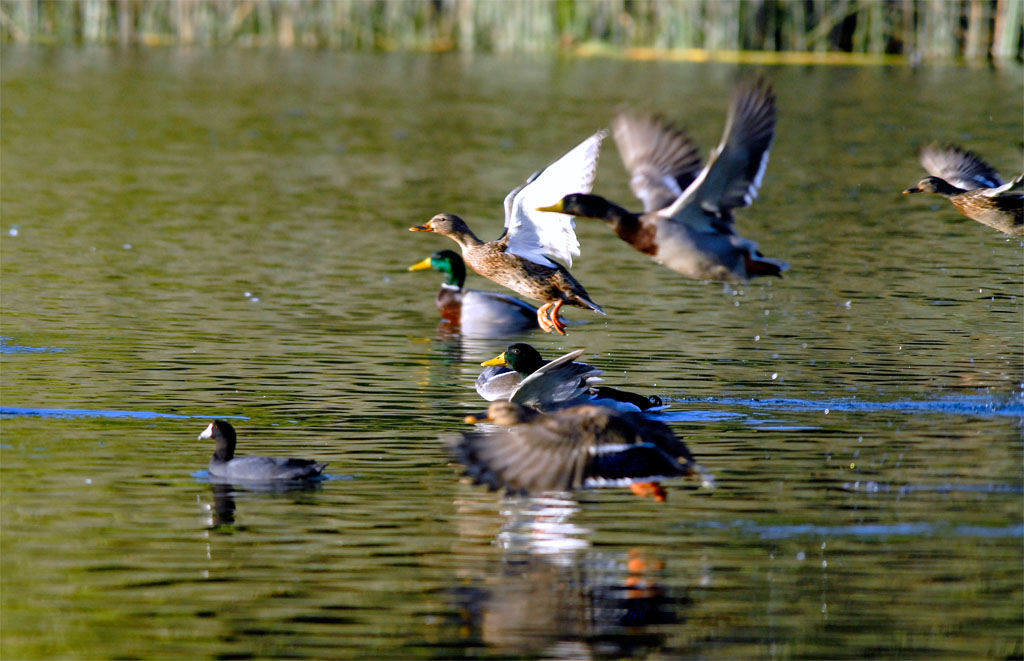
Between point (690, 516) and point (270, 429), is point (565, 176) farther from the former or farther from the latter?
point (690, 516)

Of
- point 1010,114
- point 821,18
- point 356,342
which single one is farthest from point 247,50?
point 356,342

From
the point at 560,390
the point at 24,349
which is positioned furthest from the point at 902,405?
the point at 24,349

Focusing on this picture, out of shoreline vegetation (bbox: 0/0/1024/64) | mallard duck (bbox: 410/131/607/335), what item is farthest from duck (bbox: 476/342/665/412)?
shoreline vegetation (bbox: 0/0/1024/64)

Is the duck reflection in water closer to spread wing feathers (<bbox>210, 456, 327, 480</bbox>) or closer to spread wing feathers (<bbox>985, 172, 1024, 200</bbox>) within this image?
spread wing feathers (<bbox>210, 456, 327, 480</bbox>)

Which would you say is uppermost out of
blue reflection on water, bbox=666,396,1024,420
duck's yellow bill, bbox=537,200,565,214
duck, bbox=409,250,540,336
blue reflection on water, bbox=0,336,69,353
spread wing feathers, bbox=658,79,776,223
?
spread wing feathers, bbox=658,79,776,223

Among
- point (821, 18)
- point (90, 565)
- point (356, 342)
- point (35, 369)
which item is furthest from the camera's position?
point (821, 18)

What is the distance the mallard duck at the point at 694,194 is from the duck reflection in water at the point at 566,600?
356 centimetres

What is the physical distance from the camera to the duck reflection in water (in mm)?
6652

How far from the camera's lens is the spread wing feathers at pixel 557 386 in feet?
32.0

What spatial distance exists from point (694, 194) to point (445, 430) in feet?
7.90

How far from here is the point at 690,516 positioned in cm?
838

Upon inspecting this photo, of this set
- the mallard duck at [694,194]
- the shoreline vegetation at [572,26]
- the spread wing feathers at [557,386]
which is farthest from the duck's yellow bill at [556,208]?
the shoreline vegetation at [572,26]

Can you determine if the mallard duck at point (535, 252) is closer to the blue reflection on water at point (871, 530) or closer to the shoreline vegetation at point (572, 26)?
the blue reflection on water at point (871, 530)

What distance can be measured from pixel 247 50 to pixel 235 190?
30384 millimetres
